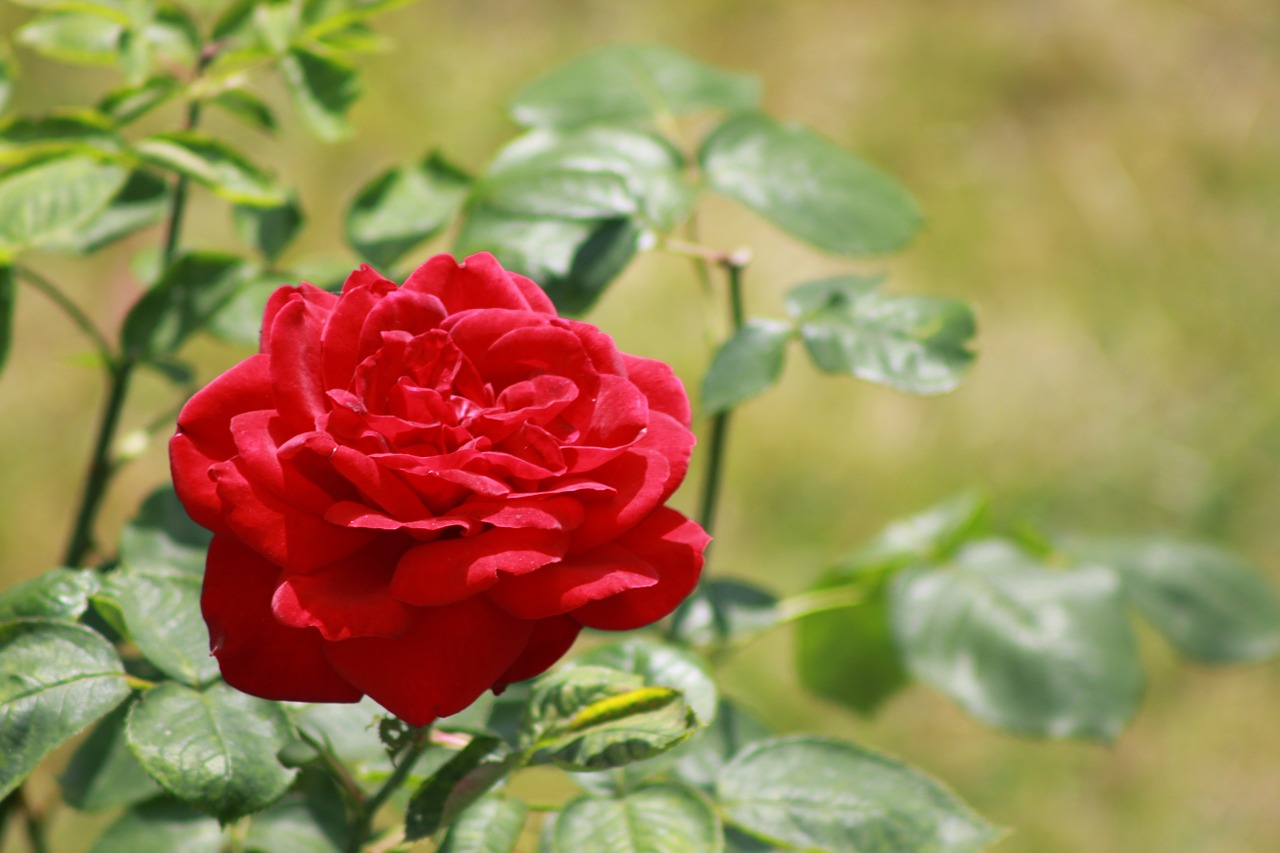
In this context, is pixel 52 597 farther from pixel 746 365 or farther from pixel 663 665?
pixel 746 365

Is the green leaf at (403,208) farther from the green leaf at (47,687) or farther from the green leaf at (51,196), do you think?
the green leaf at (47,687)

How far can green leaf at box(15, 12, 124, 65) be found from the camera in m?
0.85

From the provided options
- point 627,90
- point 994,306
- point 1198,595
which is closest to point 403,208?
point 627,90

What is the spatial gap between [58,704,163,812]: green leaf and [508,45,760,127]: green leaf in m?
0.56

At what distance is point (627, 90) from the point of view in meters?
1.05

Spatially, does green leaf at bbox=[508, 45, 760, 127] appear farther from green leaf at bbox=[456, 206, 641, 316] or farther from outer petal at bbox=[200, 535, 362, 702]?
outer petal at bbox=[200, 535, 362, 702]

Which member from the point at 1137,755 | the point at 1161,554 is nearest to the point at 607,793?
the point at 1161,554

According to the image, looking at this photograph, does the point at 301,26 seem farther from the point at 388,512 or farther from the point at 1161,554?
the point at 1161,554

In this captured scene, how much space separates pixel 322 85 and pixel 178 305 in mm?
185

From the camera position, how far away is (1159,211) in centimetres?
254

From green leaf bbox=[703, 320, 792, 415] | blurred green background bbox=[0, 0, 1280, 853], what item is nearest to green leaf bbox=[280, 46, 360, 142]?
green leaf bbox=[703, 320, 792, 415]

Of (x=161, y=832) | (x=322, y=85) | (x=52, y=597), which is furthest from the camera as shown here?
(x=322, y=85)

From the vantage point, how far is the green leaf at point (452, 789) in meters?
0.57

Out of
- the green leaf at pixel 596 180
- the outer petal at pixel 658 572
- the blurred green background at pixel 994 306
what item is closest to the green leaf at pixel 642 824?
the outer petal at pixel 658 572
